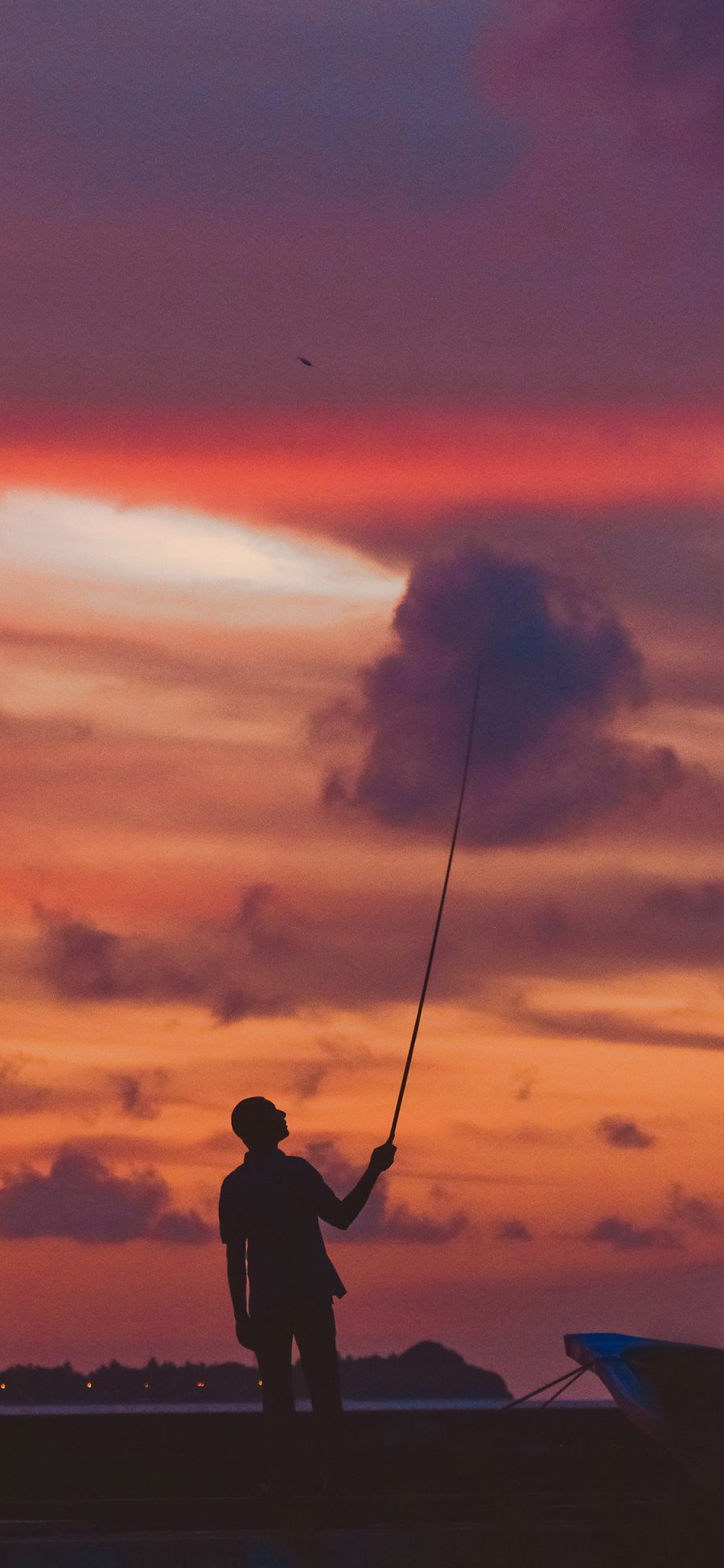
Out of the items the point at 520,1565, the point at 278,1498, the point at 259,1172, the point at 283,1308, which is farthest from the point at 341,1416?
the point at 520,1565

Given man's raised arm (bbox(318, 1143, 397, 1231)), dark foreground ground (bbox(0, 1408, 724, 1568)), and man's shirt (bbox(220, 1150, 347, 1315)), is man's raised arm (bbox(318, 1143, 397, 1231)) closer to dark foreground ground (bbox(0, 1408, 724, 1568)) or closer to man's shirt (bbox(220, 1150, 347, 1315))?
man's shirt (bbox(220, 1150, 347, 1315))

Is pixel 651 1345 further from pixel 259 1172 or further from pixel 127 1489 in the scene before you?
pixel 127 1489

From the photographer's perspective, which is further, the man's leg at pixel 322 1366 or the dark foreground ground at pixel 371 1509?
the man's leg at pixel 322 1366

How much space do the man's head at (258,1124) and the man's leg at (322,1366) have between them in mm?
955

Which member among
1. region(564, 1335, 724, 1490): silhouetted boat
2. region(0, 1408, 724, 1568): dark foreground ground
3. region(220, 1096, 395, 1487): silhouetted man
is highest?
region(220, 1096, 395, 1487): silhouetted man

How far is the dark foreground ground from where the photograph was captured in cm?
723

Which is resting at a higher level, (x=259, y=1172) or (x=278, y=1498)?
(x=259, y=1172)

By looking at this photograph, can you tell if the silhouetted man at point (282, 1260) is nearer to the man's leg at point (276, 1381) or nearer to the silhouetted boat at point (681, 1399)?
the man's leg at point (276, 1381)

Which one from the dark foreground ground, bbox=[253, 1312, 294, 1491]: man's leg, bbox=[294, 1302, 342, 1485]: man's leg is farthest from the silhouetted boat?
Result: bbox=[253, 1312, 294, 1491]: man's leg

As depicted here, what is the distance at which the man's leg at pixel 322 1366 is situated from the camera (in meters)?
11.1

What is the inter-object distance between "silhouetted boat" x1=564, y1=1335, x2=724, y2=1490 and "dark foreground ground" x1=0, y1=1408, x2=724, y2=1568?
259 mm

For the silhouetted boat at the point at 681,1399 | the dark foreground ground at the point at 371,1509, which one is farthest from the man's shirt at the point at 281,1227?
the silhouetted boat at the point at 681,1399

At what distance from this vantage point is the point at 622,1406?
453 inches

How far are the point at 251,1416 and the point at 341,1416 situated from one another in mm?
9981
